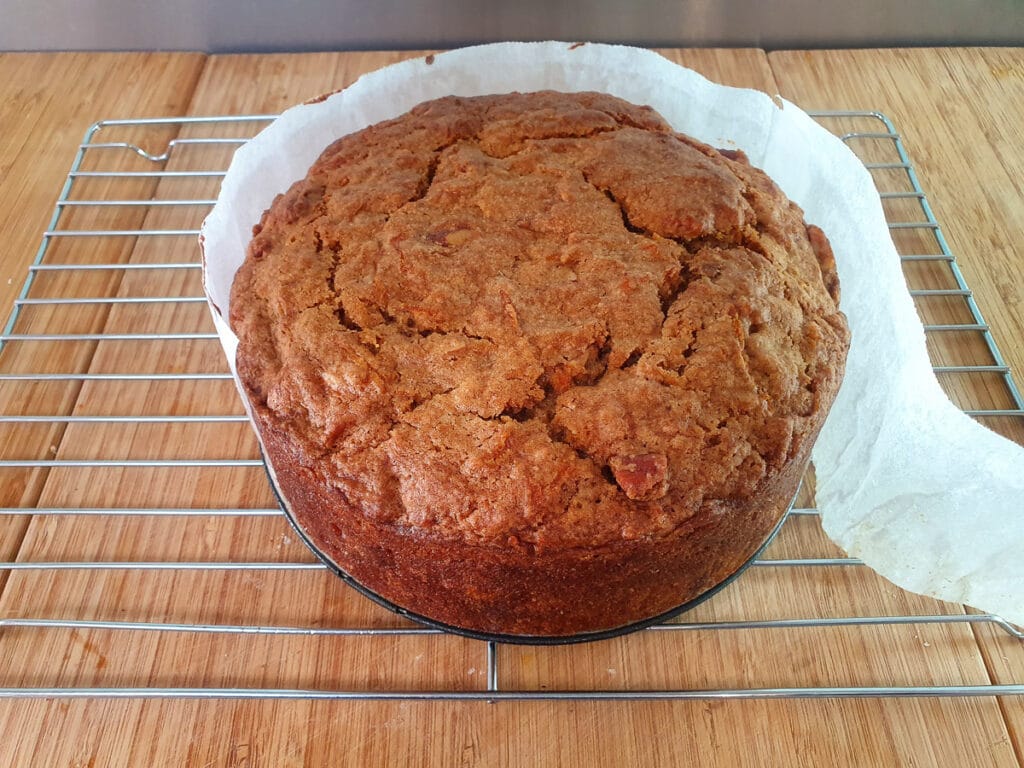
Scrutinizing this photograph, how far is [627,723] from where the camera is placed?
A: 135 cm

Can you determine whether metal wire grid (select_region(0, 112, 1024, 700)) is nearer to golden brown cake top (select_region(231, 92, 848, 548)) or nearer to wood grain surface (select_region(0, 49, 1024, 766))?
wood grain surface (select_region(0, 49, 1024, 766))

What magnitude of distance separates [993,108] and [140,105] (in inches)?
96.6

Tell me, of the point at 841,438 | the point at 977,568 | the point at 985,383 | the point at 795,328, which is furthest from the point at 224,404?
the point at 985,383

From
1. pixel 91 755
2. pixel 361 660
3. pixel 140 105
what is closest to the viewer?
pixel 91 755

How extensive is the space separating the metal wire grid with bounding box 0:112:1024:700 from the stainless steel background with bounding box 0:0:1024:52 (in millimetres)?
379

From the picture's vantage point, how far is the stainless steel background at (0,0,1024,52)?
2486 millimetres

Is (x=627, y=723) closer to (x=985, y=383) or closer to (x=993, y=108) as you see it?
(x=985, y=383)

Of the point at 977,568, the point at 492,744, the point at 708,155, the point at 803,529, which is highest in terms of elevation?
the point at 708,155

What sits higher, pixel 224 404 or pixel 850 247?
pixel 850 247

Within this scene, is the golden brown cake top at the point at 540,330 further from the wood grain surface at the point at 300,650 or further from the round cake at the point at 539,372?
Result: the wood grain surface at the point at 300,650

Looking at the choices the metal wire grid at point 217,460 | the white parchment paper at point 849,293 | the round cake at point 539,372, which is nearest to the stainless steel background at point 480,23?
the metal wire grid at point 217,460

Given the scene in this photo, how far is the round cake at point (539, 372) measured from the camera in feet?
3.98

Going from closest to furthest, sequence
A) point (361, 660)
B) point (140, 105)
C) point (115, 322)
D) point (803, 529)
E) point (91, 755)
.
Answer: point (91, 755) < point (361, 660) < point (803, 529) < point (115, 322) < point (140, 105)

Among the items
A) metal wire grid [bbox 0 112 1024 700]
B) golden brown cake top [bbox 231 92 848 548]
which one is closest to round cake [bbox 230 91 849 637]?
golden brown cake top [bbox 231 92 848 548]
